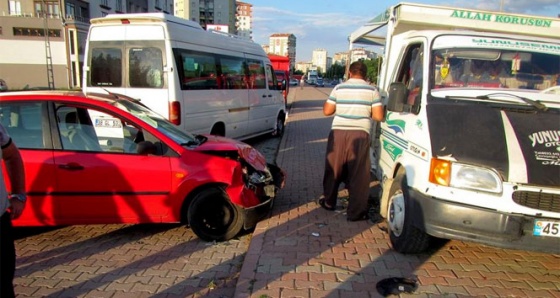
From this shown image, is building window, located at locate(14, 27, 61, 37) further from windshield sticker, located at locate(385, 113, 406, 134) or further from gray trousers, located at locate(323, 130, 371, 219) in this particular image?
windshield sticker, located at locate(385, 113, 406, 134)

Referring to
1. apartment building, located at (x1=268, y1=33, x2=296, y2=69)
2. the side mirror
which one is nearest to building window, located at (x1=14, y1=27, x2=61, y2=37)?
the side mirror

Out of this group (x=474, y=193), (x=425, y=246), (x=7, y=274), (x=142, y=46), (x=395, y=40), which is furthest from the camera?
(x=142, y=46)

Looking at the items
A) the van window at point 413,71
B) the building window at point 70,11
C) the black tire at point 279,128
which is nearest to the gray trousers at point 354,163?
the van window at point 413,71

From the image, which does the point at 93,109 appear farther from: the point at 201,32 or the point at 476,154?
the point at 201,32

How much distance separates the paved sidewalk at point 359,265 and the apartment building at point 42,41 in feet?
153

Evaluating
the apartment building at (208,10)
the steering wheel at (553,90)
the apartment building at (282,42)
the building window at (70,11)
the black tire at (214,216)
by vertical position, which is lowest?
the black tire at (214,216)

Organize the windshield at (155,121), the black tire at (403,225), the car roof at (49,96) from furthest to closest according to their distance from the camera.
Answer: the windshield at (155,121), the car roof at (49,96), the black tire at (403,225)

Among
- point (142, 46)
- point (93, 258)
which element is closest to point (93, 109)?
point (93, 258)

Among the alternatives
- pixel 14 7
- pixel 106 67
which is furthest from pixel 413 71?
pixel 14 7

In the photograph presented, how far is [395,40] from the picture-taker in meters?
5.70

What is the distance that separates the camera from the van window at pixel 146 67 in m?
7.26

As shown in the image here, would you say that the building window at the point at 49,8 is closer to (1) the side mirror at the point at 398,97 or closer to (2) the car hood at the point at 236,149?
(2) the car hood at the point at 236,149

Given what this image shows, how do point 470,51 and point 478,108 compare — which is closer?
point 478,108

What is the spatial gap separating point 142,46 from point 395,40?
14.0ft
